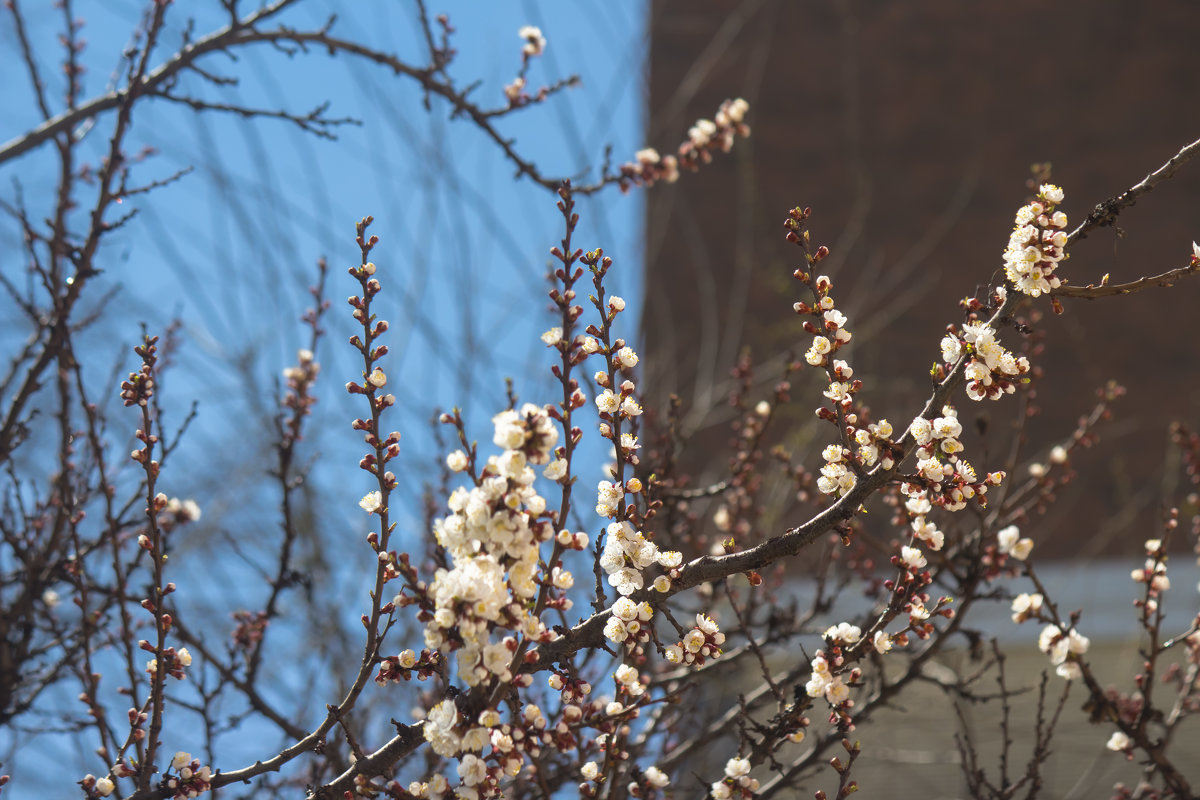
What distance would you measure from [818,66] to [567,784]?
7607 mm

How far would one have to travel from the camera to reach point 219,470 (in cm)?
511

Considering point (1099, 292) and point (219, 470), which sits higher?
point (219, 470)

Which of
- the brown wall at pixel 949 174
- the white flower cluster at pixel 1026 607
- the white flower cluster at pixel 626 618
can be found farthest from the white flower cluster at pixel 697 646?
the brown wall at pixel 949 174

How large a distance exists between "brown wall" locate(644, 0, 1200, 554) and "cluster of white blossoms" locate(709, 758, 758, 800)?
5510mm

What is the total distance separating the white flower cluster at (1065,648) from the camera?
2191 mm

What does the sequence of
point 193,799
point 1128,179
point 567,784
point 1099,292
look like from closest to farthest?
point 1099,292
point 193,799
point 567,784
point 1128,179

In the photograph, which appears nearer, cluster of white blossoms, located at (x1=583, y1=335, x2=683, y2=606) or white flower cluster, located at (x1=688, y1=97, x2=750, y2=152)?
cluster of white blossoms, located at (x1=583, y1=335, x2=683, y2=606)

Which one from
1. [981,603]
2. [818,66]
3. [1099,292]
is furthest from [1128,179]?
[1099,292]

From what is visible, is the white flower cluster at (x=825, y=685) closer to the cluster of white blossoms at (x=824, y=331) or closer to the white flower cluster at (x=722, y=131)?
the cluster of white blossoms at (x=824, y=331)

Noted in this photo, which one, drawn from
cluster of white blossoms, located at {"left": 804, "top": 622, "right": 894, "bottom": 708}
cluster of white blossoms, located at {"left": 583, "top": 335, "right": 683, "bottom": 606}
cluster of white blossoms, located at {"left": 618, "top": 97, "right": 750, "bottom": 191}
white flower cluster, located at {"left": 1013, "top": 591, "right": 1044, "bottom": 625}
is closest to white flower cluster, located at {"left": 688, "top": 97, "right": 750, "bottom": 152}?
cluster of white blossoms, located at {"left": 618, "top": 97, "right": 750, "bottom": 191}

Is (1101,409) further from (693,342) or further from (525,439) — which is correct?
(693,342)

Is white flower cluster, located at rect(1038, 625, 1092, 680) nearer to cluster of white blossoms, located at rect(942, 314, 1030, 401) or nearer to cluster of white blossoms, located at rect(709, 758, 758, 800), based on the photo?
cluster of white blossoms, located at rect(709, 758, 758, 800)

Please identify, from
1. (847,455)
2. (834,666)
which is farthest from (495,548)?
(834,666)

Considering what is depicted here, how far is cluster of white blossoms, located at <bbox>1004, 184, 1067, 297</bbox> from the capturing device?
1.55 meters
